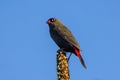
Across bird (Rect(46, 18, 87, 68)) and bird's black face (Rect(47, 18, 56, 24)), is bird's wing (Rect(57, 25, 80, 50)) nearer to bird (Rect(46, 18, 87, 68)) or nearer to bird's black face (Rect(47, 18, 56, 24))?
bird (Rect(46, 18, 87, 68))

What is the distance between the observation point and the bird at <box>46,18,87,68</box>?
7.07 metres

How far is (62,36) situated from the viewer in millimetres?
7785

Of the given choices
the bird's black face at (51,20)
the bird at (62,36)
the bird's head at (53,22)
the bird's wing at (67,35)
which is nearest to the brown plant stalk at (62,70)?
the bird at (62,36)

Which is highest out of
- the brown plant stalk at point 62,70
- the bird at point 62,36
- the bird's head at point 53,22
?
the bird's head at point 53,22

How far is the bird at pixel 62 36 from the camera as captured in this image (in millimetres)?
7070

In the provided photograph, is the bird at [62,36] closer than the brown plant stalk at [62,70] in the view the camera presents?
No

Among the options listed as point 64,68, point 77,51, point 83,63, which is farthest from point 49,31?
point 64,68

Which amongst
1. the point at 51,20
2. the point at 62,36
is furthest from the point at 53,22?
the point at 62,36

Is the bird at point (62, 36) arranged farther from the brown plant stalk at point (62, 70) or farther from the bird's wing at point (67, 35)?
the brown plant stalk at point (62, 70)

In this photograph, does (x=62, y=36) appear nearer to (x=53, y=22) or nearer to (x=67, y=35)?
(x=67, y=35)

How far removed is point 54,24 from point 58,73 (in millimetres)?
5849

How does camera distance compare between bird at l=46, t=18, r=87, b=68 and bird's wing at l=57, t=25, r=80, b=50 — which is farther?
bird's wing at l=57, t=25, r=80, b=50

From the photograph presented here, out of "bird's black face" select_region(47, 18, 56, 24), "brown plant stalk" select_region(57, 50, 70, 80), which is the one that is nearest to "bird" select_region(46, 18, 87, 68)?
"bird's black face" select_region(47, 18, 56, 24)

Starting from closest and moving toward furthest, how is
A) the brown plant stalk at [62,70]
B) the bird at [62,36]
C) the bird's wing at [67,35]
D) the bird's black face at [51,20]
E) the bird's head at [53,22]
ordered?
1. the brown plant stalk at [62,70]
2. the bird at [62,36]
3. the bird's wing at [67,35]
4. the bird's head at [53,22]
5. the bird's black face at [51,20]
